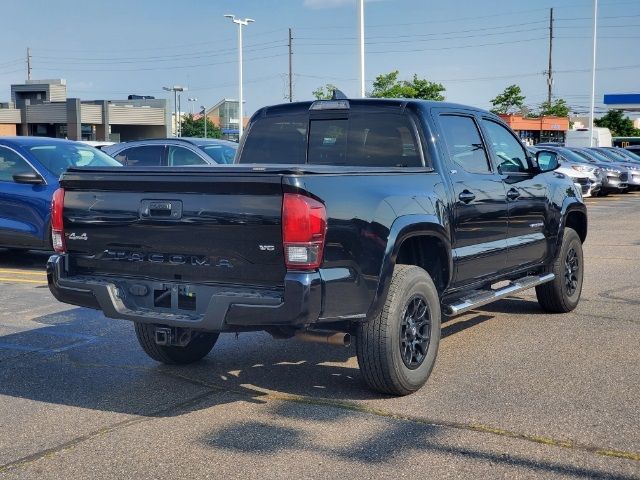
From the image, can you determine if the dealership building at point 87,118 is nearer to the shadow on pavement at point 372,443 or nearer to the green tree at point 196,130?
the green tree at point 196,130

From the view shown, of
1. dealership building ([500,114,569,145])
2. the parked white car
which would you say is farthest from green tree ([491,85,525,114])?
the parked white car

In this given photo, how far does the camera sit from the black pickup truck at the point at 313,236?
4711 millimetres

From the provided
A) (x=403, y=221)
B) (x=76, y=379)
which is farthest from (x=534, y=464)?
(x=76, y=379)

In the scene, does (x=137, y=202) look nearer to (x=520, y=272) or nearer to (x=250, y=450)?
(x=250, y=450)

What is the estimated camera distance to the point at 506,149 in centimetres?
730

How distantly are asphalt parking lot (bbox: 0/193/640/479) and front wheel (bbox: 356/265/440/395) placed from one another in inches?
6.3

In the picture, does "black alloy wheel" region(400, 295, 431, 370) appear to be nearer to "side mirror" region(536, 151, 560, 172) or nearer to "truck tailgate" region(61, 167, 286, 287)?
"truck tailgate" region(61, 167, 286, 287)

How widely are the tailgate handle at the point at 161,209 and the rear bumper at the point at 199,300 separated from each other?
409 millimetres

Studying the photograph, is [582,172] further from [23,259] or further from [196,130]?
[196,130]

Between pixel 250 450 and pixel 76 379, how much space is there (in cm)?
203

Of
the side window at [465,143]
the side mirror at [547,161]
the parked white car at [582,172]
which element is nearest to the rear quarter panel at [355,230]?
the side window at [465,143]

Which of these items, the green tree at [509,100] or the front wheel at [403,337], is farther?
the green tree at [509,100]

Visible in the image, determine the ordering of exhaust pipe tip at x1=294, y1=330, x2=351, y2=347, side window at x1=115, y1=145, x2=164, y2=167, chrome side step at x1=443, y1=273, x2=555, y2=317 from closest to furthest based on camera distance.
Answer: exhaust pipe tip at x1=294, y1=330, x2=351, y2=347 < chrome side step at x1=443, y1=273, x2=555, y2=317 < side window at x1=115, y1=145, x2=164, y2=167

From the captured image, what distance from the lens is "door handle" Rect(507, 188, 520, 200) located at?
6.89 m
